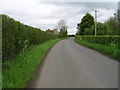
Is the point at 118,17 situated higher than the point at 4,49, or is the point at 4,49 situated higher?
the point at 118,17

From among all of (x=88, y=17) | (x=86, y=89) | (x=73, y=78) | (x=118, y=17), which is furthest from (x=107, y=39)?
(x=88, y=17)

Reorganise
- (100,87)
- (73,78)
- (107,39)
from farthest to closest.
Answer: (107,39), (73,78), (100,87)

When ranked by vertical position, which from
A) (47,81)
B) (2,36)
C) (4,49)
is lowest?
(47,81)

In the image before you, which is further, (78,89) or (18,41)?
(18,41)

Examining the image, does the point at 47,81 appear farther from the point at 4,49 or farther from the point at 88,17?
the point at 88,17

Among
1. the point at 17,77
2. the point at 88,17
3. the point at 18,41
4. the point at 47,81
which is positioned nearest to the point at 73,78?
the point at 47,81

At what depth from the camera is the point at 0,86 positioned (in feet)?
19.9

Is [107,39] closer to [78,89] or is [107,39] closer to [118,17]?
[78,89]

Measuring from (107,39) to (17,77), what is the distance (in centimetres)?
1805

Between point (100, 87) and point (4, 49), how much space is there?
451 centimetres

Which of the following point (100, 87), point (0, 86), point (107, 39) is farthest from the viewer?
point (107, 39)

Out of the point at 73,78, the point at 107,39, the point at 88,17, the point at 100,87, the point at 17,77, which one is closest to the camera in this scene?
the point at 100,87

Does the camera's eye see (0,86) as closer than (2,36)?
Yes

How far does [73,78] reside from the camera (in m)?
7.88
